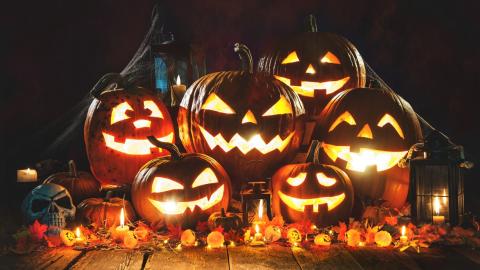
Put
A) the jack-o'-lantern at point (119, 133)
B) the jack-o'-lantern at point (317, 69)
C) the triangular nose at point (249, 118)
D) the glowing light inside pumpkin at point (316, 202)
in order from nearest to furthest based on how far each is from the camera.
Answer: the glowing light inside pumpkin at point (316, 202) → the triangular nose at point (249, 118) → the jack-o'-lantern at point (119, 133) → the jack-o'-lantern at point (317, 69)

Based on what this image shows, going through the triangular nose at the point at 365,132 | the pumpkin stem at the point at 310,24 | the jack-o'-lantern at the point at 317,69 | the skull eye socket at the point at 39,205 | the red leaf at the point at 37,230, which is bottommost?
the red leaf at the point at 37,230

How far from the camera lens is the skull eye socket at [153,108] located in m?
4.52

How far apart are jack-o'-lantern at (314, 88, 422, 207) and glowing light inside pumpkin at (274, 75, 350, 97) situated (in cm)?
44

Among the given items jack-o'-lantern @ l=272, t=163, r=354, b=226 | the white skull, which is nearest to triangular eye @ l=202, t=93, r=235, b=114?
jack-o'-lantern @ l=272, t=163, r=354, b=226

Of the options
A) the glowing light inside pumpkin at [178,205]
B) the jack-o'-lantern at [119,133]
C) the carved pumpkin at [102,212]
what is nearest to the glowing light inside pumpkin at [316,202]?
the glowing light inside pumpkin at [178,205]

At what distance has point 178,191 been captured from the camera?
3725 mm

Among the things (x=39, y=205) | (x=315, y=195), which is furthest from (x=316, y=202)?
(x=39, y=205)

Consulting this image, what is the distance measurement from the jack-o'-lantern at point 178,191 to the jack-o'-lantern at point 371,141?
0.89 meters

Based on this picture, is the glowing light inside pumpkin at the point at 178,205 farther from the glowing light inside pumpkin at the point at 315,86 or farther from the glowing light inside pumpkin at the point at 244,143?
the glowing light inside pumpkin at the point at 315,86

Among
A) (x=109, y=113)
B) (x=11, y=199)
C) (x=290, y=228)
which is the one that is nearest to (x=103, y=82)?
(x=109, y=113)

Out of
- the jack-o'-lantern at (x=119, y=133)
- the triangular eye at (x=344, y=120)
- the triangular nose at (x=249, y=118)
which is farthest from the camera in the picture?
the jack-o'-lantern at (x=119, y=133)

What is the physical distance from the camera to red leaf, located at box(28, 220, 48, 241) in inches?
135

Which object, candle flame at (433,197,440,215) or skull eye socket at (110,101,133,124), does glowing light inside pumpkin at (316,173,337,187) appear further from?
skull eye socket at (110,101,133,124)

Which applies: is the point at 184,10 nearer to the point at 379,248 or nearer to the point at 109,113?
the point at 109,113
